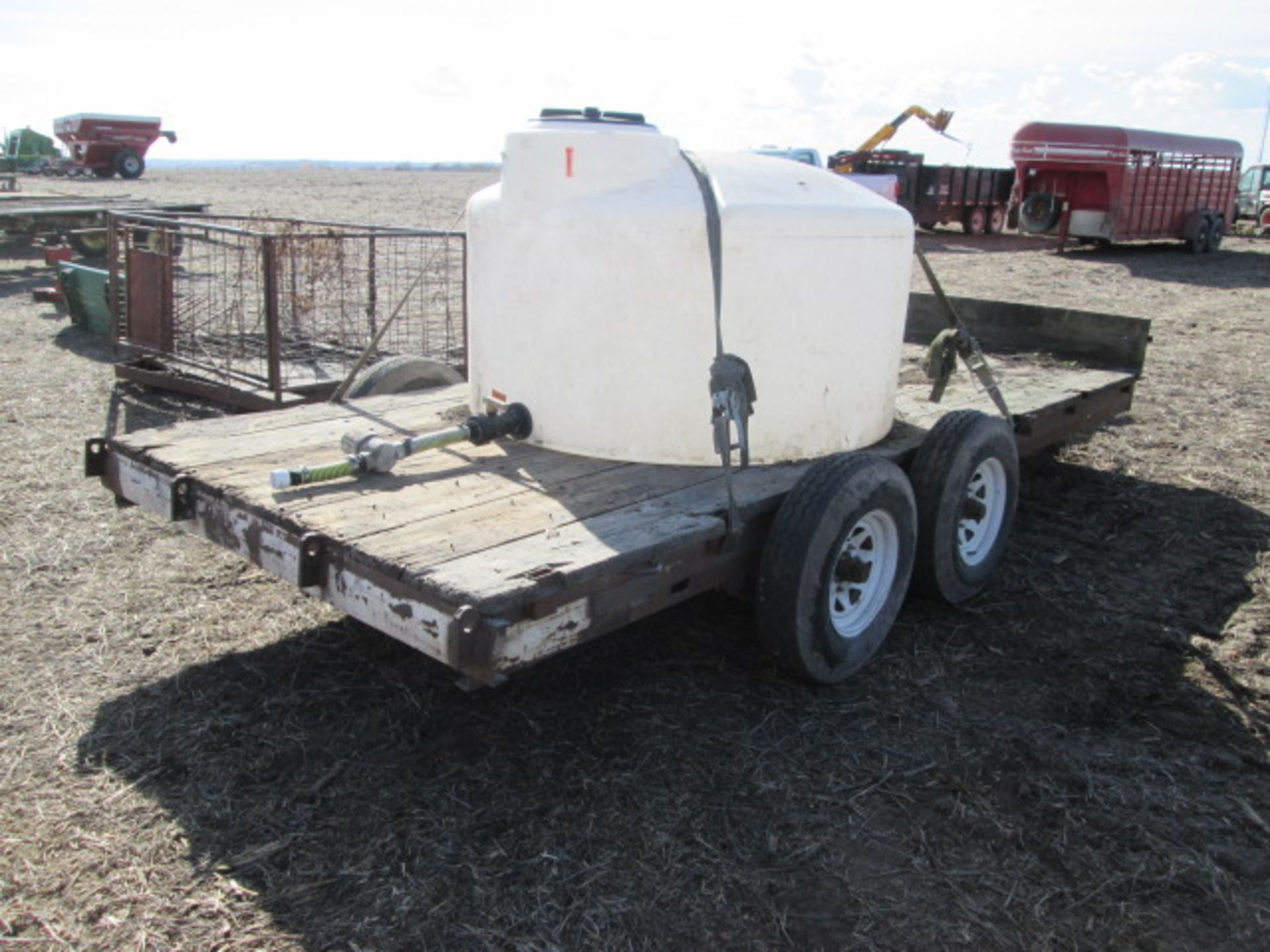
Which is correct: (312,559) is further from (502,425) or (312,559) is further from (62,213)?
(62,213)

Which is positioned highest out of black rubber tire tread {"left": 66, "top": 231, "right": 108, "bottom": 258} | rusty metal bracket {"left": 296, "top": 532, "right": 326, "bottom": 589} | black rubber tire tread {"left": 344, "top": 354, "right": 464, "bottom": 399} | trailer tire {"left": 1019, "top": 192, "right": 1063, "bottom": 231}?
trailer tire {"left": 1019, "top": 192, "right": 1063, "bottom": 231}

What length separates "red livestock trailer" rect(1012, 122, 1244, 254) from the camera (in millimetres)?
22547

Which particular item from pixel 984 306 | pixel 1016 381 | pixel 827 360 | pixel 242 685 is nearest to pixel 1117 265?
pixel 984 306

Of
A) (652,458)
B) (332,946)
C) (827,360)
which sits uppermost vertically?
(827,360)

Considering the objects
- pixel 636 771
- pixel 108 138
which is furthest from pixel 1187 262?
pixel 108 138

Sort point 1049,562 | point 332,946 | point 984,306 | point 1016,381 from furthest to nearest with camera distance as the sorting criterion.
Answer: point 984,306 → point 1016,381 → point 1049,562 → point 332,946

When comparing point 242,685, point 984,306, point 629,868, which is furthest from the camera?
point 984,306

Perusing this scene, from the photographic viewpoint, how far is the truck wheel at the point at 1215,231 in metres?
25.2

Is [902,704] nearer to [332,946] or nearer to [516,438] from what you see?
[516,438]

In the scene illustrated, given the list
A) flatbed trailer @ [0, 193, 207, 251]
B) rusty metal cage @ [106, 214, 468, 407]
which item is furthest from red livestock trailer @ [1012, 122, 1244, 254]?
rusty metal cage @ [106, 214, 468, 407]

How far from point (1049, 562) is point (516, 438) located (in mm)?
2878

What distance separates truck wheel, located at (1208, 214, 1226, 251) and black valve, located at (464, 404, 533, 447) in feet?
83.5

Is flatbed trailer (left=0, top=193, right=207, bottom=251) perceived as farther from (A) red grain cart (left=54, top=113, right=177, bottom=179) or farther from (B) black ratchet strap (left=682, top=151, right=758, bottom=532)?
(A) red grain cart (left=54, top=113, right=177, bottom=179)

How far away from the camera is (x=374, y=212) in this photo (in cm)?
2867
